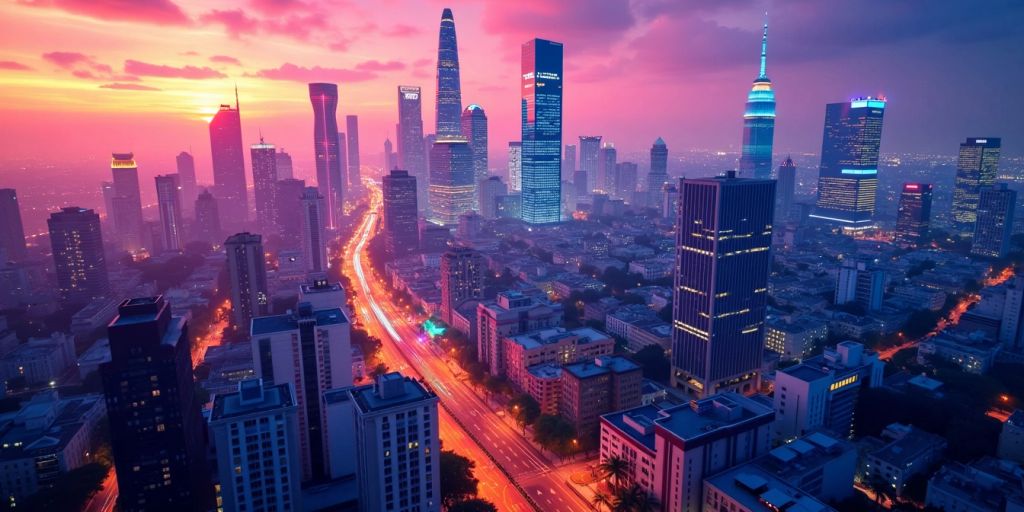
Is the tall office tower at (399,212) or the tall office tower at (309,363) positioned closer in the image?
the tall office tower at (309,363)

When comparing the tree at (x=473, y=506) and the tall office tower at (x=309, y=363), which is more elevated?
the tall office tower at (x=309, y=363)

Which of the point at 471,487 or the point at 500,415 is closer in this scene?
the point at 471,487

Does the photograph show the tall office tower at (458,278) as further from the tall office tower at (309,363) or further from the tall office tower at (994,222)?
the tall office tower at (994,222)

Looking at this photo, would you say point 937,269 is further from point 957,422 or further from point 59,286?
point 59,286

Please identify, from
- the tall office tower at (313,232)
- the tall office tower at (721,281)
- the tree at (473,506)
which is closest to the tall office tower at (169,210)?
the tall office tower at (313,232)

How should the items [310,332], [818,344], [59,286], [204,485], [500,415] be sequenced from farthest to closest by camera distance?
[59,286] → [818,344] → [500,415] → [310,332] → [204,485]

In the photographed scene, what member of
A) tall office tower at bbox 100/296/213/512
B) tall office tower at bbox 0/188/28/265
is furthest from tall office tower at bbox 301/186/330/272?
tall office tower at bbox 100/296/213/512

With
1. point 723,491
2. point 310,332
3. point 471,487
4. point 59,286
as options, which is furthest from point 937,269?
point 59,286
